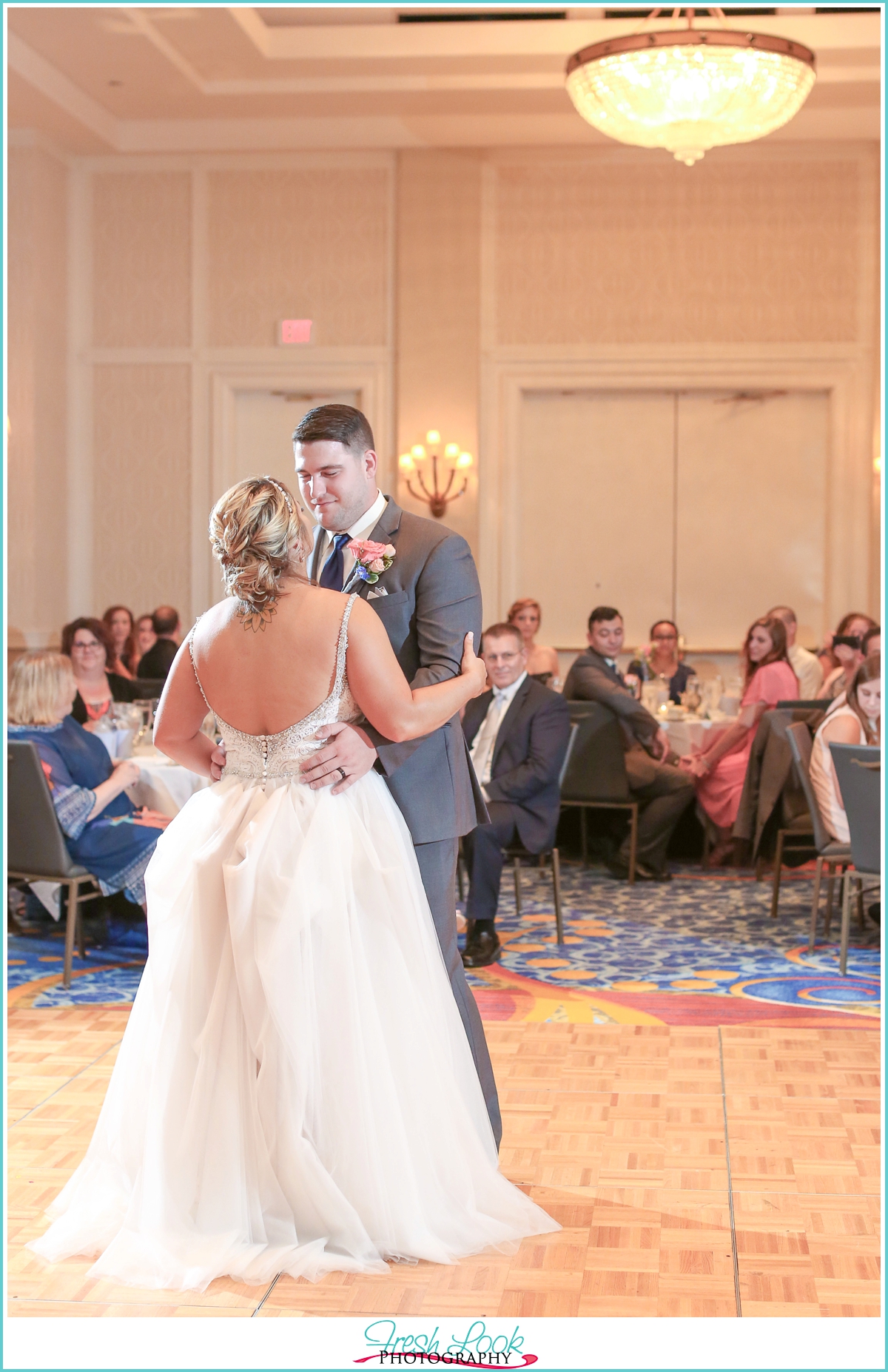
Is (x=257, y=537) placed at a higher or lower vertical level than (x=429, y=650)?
higher

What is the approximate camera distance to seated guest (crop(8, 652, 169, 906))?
188 inches

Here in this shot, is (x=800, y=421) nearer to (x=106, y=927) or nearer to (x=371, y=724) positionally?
(x=106, y=927)

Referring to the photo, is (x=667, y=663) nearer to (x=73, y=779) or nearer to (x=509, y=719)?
(x=509, y=719)

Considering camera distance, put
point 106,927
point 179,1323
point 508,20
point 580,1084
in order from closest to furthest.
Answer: point 179,1323, point 580,1084, point 106,927, point 508,20

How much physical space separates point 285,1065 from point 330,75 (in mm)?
8640

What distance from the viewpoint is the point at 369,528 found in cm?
276

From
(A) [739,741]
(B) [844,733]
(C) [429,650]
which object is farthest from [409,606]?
(A) [739,741]

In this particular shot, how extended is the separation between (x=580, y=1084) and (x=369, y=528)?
179cm

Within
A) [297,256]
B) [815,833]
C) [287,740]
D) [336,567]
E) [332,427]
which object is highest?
[297,256]

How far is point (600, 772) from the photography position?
6.50 metres

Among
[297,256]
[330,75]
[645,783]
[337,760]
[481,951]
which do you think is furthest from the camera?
[297,256]

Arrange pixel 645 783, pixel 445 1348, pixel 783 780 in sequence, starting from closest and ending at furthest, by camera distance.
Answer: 1. pixel 445 1348
2. pixel 783 780
3. pixel 645 783

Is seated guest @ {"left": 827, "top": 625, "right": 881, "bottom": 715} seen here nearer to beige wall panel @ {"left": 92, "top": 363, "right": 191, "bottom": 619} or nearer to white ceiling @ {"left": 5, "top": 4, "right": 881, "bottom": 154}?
white ceiling @ {"left": 5, "top": 4, "right": 881, "bottom": 154}

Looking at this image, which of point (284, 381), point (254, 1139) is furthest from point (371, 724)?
point (284, 381)
